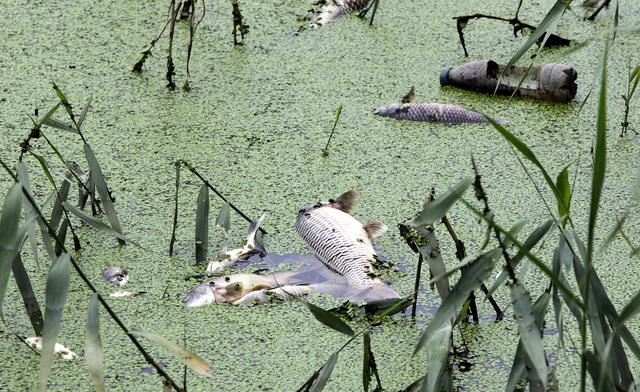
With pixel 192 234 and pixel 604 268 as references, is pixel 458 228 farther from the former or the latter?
pixel 192 234

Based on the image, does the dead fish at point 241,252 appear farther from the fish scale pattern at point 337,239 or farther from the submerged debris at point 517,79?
the submerged debris at point 517,79

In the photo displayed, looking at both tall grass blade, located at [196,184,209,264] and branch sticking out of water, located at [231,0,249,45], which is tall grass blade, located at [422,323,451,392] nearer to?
tall grass blade, located at [196,184,209,264]

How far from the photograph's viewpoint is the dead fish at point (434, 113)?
2.15 meters

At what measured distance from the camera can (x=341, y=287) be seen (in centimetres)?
167

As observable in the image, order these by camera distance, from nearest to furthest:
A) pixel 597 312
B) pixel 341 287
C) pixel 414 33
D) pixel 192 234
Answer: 1. pixel 597 312
2. pixel 341 287
3. pixel 192 234
4. pixel 414 33

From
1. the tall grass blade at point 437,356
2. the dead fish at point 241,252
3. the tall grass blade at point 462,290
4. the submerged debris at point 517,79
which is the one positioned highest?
the submerged debris at point 517,79

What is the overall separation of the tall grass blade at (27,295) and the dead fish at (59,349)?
0.01 metres

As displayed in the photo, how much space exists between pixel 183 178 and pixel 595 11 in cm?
114

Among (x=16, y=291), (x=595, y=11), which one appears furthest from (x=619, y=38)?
(x=16, y=291)

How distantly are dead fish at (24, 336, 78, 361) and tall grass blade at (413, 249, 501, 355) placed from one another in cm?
57

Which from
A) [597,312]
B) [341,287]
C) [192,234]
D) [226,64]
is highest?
[226,64]

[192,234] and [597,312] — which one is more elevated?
[192,234]

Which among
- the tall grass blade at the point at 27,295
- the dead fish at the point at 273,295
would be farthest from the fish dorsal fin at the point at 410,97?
the tall grass blade at the point at 27,295

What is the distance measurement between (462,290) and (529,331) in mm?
75
